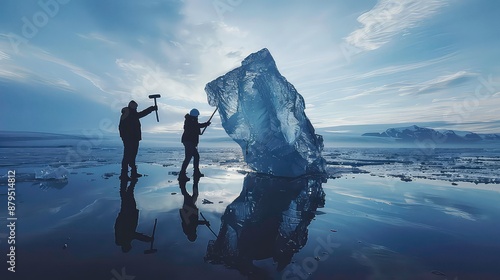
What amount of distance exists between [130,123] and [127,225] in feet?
13.6

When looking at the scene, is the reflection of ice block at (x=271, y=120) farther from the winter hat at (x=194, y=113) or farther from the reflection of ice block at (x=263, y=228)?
the reflection of ice block at (x=263, y=228)

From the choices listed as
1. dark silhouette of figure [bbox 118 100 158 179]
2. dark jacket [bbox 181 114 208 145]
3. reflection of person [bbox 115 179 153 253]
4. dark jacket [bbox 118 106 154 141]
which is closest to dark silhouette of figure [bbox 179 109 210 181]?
dark jacket [bbox 181 114 208 145]

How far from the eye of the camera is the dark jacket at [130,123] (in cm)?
695

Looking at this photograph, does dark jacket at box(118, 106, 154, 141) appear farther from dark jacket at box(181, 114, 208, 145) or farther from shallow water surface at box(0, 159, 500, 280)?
shallow water surface at box(0, 159, 500, 280)

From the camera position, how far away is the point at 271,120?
960 centimetres

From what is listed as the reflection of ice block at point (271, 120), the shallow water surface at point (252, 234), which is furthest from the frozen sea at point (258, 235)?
the reflection of ice block at point (271, 120)

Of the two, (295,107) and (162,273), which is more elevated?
(295,107)

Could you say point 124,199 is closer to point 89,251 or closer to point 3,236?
point 3,236

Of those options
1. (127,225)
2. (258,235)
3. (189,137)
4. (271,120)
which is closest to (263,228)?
(258,235)

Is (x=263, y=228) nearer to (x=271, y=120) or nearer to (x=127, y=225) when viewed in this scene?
(x=127, y=225)

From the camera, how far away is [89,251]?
2.68 m

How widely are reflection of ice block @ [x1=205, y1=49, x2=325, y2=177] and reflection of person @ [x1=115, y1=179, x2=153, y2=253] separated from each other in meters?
5.59

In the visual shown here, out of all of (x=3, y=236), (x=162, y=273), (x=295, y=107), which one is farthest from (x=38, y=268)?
(x=295, y=107)

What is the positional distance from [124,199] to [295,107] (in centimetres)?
689
